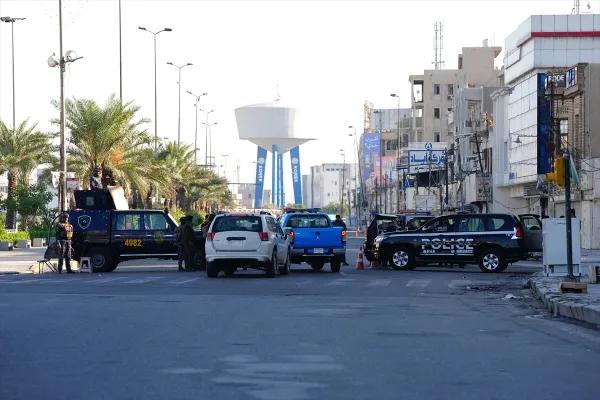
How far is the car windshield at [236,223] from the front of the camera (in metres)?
28.7

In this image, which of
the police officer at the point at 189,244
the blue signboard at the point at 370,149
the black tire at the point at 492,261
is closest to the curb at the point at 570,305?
the black tire at the point at 492,261

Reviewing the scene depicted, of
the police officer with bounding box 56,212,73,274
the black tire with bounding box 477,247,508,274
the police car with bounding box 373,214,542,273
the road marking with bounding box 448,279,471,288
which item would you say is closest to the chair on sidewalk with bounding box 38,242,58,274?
the police officer with bounding box 56,212,73,274

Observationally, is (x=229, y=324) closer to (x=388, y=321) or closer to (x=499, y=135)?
(x=388, y=321)

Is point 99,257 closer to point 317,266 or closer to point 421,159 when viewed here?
point 317,266

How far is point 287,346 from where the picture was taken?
39.8ft

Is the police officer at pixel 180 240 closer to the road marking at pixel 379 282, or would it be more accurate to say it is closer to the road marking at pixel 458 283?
the road marking at pixel 379 282

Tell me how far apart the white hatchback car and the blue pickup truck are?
378cm

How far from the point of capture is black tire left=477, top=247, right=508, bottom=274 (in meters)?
33.3

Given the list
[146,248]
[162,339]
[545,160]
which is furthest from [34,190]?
[162,339]

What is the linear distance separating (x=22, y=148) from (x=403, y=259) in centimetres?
3639

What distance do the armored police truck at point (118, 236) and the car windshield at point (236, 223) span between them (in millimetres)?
4775

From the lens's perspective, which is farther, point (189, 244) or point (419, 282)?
point (189, 244)

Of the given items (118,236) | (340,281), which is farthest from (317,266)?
(340,281)

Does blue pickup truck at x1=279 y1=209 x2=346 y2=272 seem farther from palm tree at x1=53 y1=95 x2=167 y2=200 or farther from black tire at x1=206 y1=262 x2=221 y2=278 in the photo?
palm tree at x1=53 y1=95 x2=167 y2=200
